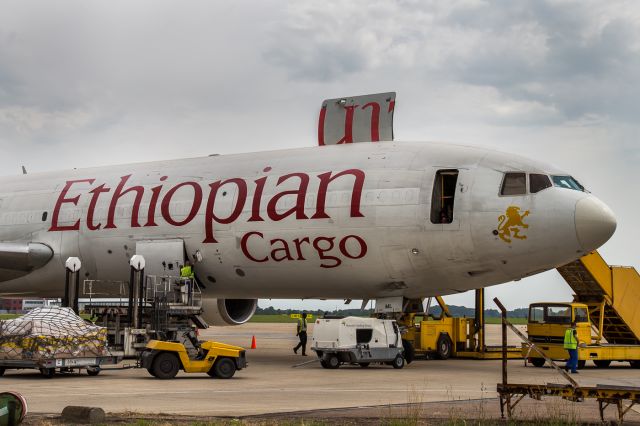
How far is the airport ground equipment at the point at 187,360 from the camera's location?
68.7ft

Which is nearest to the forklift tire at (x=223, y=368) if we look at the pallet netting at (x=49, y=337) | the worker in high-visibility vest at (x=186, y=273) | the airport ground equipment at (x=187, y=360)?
the airport ground equipment at (x=187, y=360)

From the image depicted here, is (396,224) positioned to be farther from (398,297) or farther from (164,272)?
(164,272)

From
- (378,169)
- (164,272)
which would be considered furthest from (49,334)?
(378,169)

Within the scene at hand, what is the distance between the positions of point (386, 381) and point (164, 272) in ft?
30.3

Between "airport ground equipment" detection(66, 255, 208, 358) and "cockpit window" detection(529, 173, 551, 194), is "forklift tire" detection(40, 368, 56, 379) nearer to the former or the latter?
"airport ground equipment" detection(66, 255, 208, 358)

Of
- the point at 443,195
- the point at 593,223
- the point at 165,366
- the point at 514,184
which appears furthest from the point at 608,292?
the point at 165,366

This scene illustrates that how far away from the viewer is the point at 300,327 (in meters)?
→ 35.6

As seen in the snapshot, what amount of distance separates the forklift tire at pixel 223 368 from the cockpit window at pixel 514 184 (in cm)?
822

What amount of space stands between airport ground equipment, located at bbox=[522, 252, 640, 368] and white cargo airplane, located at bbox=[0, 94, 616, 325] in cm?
492

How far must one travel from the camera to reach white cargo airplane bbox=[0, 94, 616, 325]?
2258 centimetres

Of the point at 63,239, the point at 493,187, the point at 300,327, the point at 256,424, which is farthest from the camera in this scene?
the point at 300,327

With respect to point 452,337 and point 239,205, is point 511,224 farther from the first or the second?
point 452,337

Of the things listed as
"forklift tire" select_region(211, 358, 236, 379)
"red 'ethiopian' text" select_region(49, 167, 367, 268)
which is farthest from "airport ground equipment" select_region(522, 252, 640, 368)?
"forklift tire" select_region(211, 358, 236, 379)

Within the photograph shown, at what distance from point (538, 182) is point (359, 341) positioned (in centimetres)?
651
